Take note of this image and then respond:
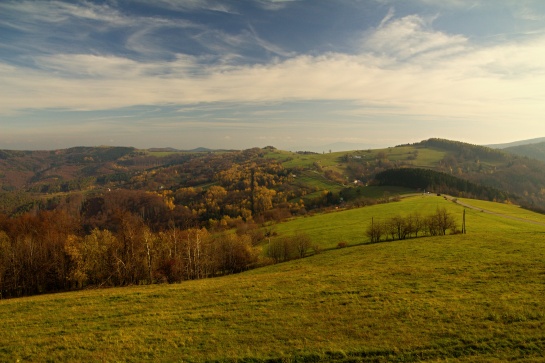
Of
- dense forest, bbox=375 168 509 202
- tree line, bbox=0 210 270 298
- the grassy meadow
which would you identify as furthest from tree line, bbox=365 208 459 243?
dense forest, bbox=375 168 509 202

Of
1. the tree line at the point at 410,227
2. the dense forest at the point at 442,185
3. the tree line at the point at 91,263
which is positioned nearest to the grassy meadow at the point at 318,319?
the tree line at the point at 91,263

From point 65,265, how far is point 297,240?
41591 mm

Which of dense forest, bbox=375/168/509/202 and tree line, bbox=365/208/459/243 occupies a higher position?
dense forest, bbox=375/168/509/202

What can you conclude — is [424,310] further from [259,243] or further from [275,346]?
[259,243]

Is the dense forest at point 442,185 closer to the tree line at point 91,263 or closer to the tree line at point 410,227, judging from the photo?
the tree line at point 410,227

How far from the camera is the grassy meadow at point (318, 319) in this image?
1584cm

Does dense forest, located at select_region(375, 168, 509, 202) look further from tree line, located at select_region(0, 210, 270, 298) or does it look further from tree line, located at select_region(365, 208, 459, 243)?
tree line, located at select_region(0, 210, 270, 298)

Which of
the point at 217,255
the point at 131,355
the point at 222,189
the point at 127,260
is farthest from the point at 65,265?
the point at 222,189

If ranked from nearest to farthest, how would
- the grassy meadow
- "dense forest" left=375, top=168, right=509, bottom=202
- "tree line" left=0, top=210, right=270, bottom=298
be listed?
1. the grassy meadow
2. "tree line" left=0, top=210, right=270, bottom=298
3. "dense forest" left=375, top=168, right=509, bottom=202

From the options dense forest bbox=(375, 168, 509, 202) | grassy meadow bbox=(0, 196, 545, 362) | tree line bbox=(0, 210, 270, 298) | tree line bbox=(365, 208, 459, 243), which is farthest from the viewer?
dense forest bbox=(375, 168, 509, 202)

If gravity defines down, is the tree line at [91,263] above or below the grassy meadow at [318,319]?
below

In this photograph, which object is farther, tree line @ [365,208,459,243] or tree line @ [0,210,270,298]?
tree line @ [365,208,459,243]

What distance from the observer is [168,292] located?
3045 centimetres

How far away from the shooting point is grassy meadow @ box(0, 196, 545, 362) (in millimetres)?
15844
